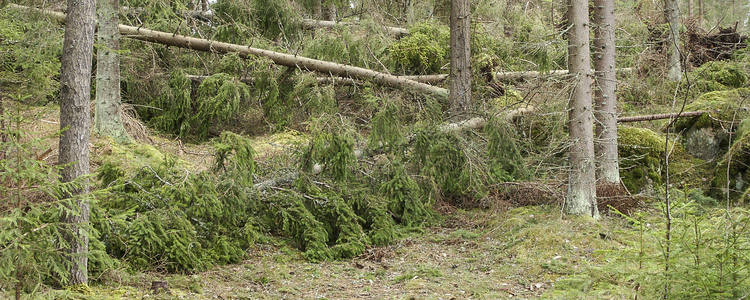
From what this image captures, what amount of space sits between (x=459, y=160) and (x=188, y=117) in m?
5.14

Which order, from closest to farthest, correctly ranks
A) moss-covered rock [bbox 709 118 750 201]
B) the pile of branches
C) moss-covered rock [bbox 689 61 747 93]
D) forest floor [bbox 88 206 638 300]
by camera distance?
forest floor [bbox 88 206 638 300]
moss-covered rock [bbox 709 118 750 201]
moss-covered rock [bbox 689 61 747 93]
the pile of branches

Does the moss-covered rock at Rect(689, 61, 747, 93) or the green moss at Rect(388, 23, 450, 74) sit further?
the moss-covered rock at Rect(689, 61, 747, 93)

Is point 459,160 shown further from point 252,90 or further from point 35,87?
point 35,87

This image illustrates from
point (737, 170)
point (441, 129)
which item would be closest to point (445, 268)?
point (441, 129)

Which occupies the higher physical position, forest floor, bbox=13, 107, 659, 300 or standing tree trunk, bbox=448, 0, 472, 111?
standing tree trunk, bbox=448, 0, 472, 111

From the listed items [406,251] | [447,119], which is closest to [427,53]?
[447,119]

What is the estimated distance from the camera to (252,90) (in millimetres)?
10414

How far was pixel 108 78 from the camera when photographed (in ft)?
27.3

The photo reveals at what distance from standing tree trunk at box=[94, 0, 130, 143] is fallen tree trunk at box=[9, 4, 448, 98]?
0.73m

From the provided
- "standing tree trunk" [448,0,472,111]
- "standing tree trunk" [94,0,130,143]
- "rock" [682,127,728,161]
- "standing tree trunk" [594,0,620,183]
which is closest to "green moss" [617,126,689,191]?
"rock" [682,127,728,161]

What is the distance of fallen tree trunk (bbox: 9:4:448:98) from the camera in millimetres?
9398

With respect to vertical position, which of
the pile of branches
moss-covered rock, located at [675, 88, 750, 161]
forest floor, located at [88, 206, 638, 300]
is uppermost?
the pile of branches

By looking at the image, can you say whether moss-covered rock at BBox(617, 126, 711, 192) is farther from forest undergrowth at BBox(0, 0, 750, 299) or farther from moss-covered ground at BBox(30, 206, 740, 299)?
moss-covered ground at BBox(30, 206, 740, 299)

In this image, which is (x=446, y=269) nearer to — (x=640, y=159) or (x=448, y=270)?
(x=448, y=270)
